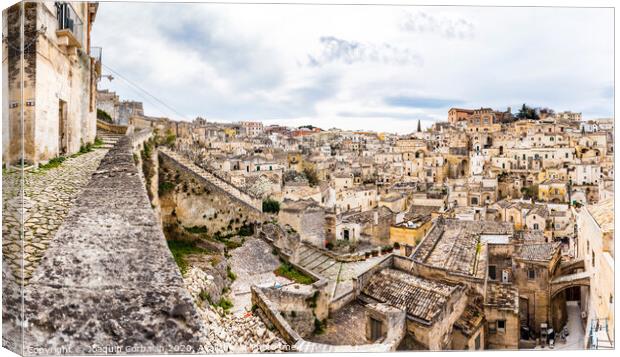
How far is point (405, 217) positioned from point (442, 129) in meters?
1.87

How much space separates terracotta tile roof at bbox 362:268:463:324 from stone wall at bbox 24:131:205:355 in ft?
8.74

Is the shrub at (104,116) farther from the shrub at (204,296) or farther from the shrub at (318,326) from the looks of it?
the shrub at (318,326)

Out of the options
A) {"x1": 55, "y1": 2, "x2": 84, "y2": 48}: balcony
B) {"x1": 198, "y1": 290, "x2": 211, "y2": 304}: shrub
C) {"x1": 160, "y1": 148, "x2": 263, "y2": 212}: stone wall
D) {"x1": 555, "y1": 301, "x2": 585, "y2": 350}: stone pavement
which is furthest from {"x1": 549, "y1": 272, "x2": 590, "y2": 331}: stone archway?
{"x1": 55, "y1": 2, "x2": 84, "y2": 48}: balcony

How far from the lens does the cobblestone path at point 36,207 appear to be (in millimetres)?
3445

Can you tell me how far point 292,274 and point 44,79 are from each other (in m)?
3.53

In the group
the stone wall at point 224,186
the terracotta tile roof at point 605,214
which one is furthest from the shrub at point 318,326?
the terracotta tile roof at point 605,214

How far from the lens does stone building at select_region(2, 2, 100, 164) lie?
432 centimetres

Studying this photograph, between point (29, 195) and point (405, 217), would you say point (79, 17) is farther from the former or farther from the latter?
point (405, 217)

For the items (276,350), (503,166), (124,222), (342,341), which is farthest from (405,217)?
(124,222)

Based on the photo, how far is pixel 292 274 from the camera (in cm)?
575

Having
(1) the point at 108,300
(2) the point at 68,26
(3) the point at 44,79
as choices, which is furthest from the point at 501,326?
(2) the point at 68,26

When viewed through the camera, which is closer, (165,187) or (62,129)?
(62,129)

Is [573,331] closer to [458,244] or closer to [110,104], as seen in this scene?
[458,244]

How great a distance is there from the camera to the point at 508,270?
20.0 ft
